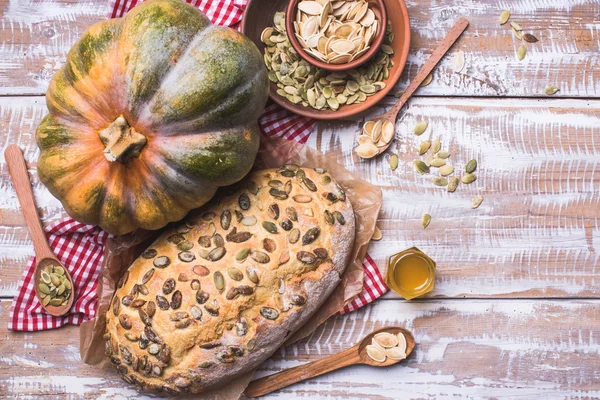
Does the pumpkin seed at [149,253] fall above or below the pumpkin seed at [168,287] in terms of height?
above

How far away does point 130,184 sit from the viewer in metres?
1.55

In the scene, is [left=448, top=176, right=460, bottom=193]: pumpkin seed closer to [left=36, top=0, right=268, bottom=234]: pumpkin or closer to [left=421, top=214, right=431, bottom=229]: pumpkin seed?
[left=421, top=214, right=431, bottom=229]: pumpkin seed

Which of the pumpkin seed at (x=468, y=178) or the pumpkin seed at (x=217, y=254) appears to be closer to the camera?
the pumpkin seed at (x=217, y=254)

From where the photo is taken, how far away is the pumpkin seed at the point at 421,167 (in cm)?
189

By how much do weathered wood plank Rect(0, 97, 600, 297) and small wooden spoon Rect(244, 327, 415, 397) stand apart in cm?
28

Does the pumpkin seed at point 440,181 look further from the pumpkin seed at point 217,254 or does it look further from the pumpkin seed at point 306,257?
the pumpkin seed at point 217,254

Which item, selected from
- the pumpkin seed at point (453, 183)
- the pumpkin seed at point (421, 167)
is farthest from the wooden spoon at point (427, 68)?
the pumpkin seed at point (453, 183)

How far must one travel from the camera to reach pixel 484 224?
1.91 m

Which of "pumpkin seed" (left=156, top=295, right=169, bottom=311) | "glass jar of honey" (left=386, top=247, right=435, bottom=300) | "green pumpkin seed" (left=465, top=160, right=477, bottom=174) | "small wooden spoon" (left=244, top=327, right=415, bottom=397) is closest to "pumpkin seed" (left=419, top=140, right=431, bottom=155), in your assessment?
"green pumpkin seed" (left=465, top=160, right=477, bottom=174)

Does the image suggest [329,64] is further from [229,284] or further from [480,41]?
[229,284]

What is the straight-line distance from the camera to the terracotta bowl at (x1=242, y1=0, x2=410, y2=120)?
5.85 ft

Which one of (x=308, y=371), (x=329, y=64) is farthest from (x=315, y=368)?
(x=329, y=64)

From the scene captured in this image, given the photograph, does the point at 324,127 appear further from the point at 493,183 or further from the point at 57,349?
the point at 57,349

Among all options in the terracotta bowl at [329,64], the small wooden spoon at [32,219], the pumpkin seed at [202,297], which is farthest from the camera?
the small wooden spoon at [32,219]
